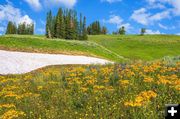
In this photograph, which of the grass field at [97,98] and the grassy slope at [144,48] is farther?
the grassy slope at [144,48]

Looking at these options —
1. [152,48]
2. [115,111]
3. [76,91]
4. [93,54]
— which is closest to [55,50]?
[93,54]

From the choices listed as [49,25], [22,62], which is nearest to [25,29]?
[49,25]

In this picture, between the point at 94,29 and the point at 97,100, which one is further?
the point at 94,29

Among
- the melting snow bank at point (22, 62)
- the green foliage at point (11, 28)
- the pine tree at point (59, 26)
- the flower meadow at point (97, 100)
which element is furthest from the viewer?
the green foliage at point (11, 28)

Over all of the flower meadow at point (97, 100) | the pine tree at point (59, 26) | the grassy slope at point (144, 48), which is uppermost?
the pine tree at point (59, 26)

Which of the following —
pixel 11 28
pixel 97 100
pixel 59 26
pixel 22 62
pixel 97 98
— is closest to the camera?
pixel 97 100

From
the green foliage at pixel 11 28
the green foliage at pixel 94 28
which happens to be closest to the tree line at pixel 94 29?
the green foliage at pixel 94 28

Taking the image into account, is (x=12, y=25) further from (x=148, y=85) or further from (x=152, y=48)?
(x=148, y=85)

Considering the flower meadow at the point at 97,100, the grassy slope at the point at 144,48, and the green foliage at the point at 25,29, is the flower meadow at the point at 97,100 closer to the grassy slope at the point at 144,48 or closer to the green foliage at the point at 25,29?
the grassy slope at the point at 144,48

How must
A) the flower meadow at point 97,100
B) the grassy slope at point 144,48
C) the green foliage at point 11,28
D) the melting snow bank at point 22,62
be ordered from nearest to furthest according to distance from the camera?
the flower meadow at point 97,100 → the melting snow bank at point 22,62 → the grassy slope at point 144,48 → the green foliage at point 11,28

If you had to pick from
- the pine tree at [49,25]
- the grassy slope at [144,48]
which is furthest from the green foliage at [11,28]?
the grassy slope at [144,48]

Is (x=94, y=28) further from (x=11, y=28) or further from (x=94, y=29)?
(x=11, y=28)

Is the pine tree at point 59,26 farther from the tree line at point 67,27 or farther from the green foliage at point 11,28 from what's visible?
the green foliage at point 11,28

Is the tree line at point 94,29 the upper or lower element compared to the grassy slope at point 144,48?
upper
